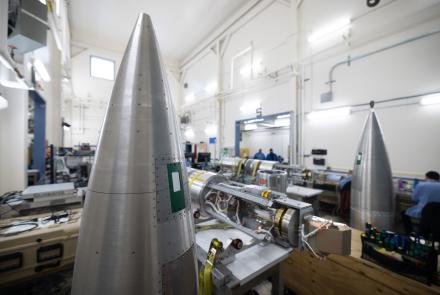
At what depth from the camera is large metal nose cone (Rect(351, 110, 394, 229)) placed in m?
2.58

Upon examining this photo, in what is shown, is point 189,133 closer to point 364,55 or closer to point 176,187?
point 364,55

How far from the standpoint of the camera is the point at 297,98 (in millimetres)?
4551

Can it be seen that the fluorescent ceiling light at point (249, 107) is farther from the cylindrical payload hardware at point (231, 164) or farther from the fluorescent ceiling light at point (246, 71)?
the cylindrical payload hardware at point (231, 164)

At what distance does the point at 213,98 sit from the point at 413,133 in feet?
18.9

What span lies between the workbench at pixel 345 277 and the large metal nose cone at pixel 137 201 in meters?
1.00

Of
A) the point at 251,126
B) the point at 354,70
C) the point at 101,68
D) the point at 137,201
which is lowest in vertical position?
the point at 137,201

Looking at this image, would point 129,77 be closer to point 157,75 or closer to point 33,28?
point 157,75

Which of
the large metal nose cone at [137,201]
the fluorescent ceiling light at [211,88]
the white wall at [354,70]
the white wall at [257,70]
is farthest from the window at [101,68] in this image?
the large metal nose cone at [137,201]

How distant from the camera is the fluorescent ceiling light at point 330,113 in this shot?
3.72 meters

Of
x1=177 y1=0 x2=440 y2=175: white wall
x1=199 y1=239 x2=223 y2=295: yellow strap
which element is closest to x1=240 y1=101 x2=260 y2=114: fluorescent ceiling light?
x1=177 y1=0 x2=440 y2=175: white wall

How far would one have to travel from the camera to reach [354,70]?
362cm

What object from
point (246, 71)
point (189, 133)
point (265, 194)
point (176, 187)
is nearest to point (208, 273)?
point (176, 187)

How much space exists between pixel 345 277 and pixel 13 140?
3974 mm

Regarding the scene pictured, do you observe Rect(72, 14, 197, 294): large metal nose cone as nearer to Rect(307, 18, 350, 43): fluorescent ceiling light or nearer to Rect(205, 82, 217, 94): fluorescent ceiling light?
Rect(307, 18, 350, 43): fluorescent ceiling light
